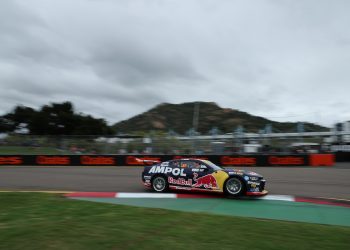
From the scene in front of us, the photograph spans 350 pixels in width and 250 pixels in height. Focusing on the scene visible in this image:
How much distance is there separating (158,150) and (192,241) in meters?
20.0

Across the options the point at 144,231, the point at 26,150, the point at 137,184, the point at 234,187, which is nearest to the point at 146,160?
the point at 137,184

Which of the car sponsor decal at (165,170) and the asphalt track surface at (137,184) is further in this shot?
the asphalt track surface at (137,184)

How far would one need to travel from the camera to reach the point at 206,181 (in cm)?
1149

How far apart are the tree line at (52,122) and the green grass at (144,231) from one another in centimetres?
6363

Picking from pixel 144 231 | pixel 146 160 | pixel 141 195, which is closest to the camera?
pixel 144 231

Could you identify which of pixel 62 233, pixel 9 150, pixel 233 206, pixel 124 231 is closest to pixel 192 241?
pixel 124 231

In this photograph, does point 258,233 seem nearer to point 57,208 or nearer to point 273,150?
point 57,208

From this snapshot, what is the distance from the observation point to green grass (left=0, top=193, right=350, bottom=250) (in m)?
5.18

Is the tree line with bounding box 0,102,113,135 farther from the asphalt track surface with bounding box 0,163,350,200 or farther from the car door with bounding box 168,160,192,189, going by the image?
the car door with bounding box 168,160,192,189

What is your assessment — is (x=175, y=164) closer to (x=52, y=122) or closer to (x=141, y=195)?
(x=141, y=195)

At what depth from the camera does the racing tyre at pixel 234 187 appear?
11.0 meters

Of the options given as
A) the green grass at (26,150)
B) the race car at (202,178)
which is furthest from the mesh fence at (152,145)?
the race car at (202,178)

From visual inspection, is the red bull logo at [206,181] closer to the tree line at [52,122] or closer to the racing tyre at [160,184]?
the racing tyre at [160,184]

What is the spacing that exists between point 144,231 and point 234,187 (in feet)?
18.7
